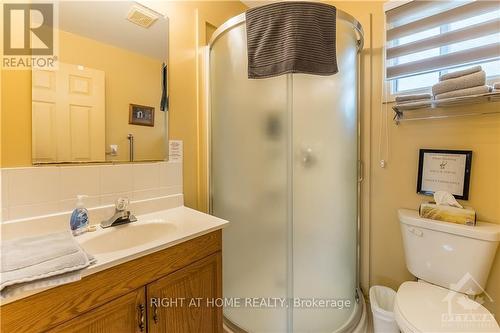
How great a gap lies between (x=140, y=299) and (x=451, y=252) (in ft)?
4.84

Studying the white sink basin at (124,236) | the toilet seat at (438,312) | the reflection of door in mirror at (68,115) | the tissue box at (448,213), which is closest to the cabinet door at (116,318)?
the white sink basin at (124,236)

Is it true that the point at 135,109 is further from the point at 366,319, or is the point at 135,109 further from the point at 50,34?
the point at 366,319

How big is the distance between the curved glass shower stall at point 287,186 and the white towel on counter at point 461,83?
1.39 feet

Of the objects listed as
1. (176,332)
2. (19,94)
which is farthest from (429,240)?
(19,94)

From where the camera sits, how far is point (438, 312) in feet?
3.36

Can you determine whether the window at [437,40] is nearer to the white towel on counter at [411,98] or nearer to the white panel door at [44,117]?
the white towel on counter at [411,98]

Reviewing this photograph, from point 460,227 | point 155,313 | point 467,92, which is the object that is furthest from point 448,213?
point 155,313

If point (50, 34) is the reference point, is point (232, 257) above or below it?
below

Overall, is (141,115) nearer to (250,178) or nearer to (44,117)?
(44,117)

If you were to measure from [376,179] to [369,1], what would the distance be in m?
1.21

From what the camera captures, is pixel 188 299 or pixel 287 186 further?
pixel 287 186

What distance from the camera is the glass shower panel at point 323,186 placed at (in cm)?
125

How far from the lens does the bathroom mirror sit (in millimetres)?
985

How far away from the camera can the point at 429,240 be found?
127 centimetres
